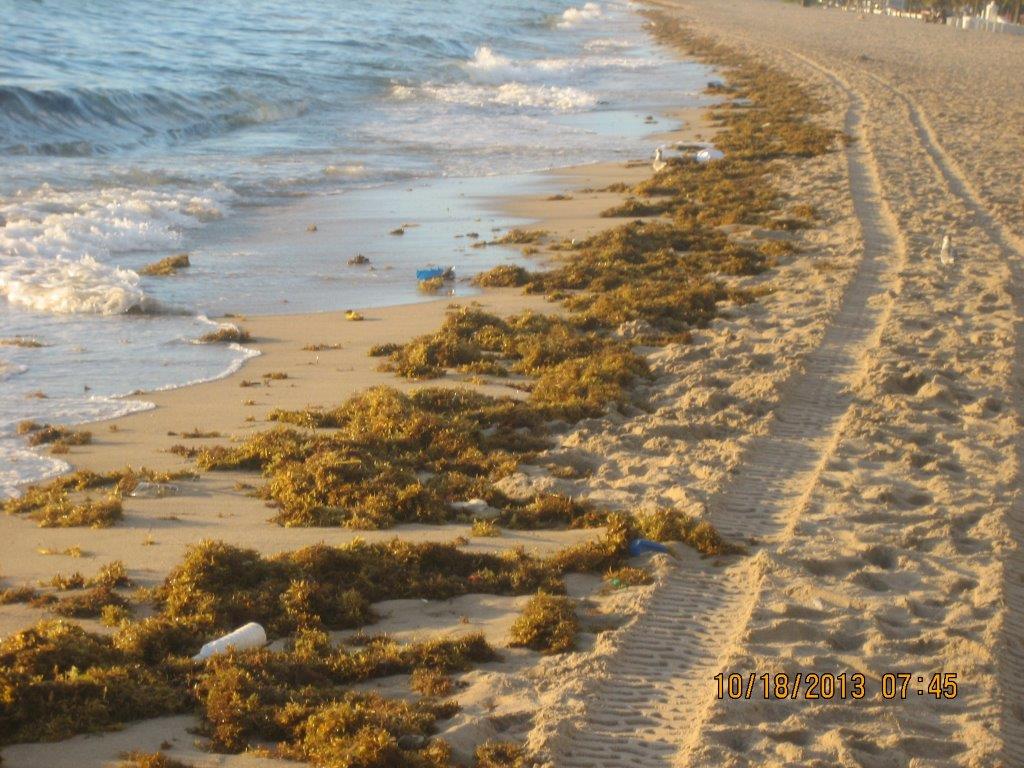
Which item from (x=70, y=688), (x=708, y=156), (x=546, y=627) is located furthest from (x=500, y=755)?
(x=708, y=156)

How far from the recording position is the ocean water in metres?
10.1

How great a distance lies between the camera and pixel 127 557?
18.8 ft

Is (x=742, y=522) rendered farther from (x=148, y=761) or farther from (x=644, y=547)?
(x=148, y=761)

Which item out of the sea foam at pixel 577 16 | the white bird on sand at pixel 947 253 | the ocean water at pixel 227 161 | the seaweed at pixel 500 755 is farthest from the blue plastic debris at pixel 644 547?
the sea foam at pixel 577 16

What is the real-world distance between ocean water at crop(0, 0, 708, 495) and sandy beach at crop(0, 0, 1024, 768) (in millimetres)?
1021

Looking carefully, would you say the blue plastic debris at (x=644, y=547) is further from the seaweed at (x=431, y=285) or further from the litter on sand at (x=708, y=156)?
the litter on sand at (x=708, y=156)

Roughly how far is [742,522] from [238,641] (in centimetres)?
274

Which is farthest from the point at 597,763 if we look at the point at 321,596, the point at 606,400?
the point at 606,400

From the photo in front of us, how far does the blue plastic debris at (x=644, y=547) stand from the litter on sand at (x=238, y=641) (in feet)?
6.16

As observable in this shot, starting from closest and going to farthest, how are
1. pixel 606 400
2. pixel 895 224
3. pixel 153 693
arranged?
pixel 153 693, pixel 606 400, pixel 895 224

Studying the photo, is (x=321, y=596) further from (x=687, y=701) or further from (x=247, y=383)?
(x=247, y=383)

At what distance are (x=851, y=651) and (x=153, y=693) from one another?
2.82m

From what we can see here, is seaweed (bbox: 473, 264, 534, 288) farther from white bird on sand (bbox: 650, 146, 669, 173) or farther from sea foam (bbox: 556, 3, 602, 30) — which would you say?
sea foam (bbox: 556, 3, 602, 30)

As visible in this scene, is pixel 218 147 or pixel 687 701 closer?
pixel 687 701
